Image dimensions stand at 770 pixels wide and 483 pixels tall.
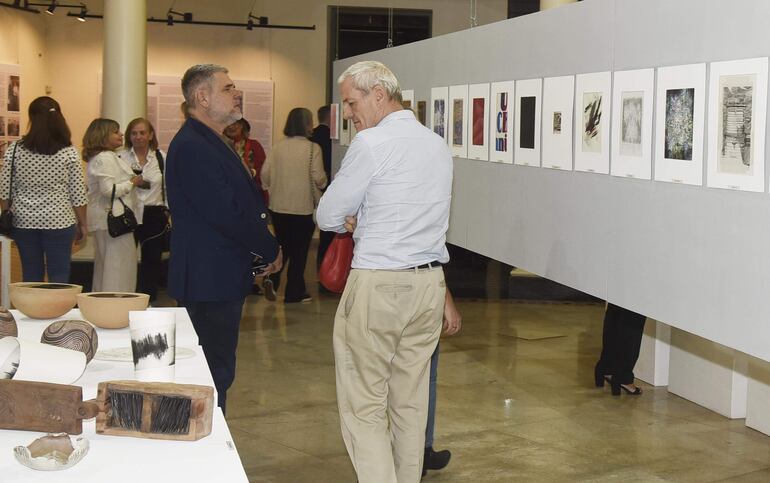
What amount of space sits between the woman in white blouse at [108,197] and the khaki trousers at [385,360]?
13.3ft

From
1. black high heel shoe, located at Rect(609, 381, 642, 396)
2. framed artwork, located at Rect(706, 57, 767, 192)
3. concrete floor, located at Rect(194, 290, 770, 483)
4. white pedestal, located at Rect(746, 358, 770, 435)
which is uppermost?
framed artwork, located at Rect(706, 57, 767, 192)

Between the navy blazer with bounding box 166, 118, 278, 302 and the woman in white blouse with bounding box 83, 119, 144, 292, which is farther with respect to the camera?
the woman in white blouse with bounding box 83, 119, 144, 292

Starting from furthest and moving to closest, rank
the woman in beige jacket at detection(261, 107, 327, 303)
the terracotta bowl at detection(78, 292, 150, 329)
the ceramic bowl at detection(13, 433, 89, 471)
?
the woman in beige jacket at detection(261, 107, 327, 303), the terracotta bowl at detection(78, 292, 150, 329), the ceramic bowl at detection(13, 433, 89, 471)

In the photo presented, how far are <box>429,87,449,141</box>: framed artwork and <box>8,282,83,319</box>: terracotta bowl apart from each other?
3.26 metres

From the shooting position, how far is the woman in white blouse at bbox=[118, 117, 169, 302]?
26.3ft

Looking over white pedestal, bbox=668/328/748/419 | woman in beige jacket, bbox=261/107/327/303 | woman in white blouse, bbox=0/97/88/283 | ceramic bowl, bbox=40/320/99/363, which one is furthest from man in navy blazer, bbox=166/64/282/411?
woman in beige jacket, bbox=261/107/327/303

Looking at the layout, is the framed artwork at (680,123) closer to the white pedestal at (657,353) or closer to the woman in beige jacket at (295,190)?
the white pedestal at (657,353)

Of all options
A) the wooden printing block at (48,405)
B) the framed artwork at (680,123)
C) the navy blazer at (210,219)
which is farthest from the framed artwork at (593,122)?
the wooden printing block at (48,405)

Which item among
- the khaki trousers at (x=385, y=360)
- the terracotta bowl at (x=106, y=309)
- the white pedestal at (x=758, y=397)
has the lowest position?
the white pedestal at (x=758, y=397)

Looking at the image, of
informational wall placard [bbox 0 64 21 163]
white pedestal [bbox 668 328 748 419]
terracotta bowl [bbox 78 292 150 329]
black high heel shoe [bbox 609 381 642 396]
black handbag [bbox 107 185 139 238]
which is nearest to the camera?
terracotta bowl [bbox 78 292 150 329]

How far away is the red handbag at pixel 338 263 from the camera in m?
4.17

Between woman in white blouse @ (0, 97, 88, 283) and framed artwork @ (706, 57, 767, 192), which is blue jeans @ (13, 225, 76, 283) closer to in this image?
woman in white blouse @ (0, 97, 88, 283)

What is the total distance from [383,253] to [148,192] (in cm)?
489

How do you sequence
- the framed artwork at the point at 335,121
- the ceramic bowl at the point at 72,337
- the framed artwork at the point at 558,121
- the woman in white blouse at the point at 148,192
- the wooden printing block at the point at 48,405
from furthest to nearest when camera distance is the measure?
the framed artwork at the point at 335,121 → the woman in white blouse at the point at 148,192 → the framed artwork at the point at 558,121 → the ceramic bowl at the point at 72,337 → the wooden printing block at the point at 48,405
